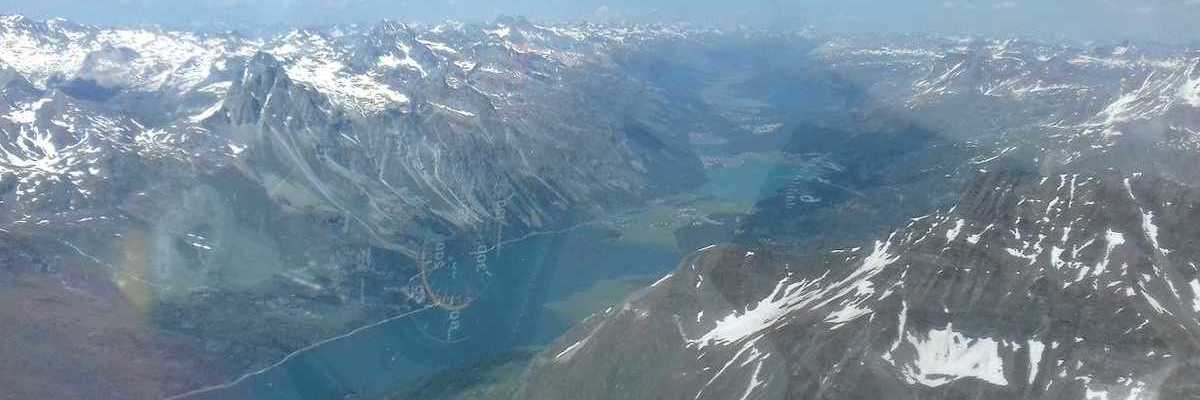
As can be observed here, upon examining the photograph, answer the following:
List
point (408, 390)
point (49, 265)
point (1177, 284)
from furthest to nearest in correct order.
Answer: point (49, 265)
point (408, 390)
point (1177, 284)

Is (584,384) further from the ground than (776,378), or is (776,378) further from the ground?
(776,378)

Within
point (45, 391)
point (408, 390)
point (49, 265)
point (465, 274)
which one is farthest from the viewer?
point (465, 274)

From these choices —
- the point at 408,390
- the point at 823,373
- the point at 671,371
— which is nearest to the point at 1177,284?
the point at 823,373

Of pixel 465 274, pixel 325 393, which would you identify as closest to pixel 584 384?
pixel 325 393

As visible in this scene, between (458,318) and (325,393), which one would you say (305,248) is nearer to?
(458,318)

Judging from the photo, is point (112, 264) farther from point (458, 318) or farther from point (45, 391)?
point (458, 318)

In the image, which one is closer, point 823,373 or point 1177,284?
point 823,373

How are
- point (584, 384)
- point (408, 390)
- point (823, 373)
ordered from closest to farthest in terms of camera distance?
point (823, 373) → point (584, 384) → point (408, 390)

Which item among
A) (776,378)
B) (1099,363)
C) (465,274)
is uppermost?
(1099,363)

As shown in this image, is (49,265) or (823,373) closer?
(823,373)
